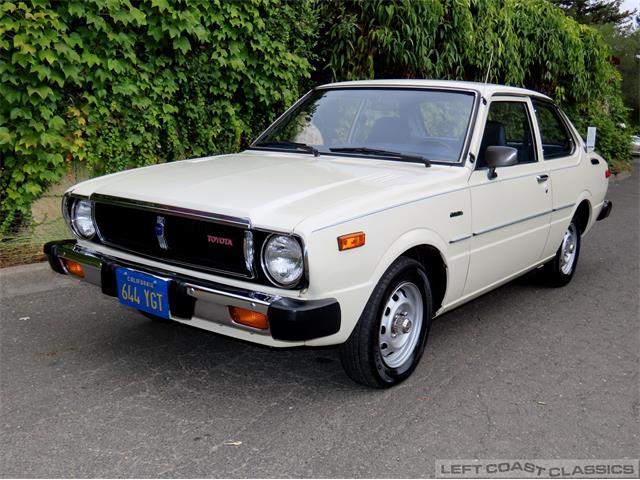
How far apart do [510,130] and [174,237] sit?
8.71 feet

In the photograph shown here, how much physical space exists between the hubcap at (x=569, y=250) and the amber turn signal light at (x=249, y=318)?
137 inches

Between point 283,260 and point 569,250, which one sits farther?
point 569,250

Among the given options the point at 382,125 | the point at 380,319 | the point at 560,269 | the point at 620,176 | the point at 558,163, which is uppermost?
the point at 382,125

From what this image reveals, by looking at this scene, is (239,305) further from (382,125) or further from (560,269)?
(560,269)

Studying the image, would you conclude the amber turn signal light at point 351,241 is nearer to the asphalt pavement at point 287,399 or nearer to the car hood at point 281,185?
the car hood at point 281,185

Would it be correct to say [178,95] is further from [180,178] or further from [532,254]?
[532,254]

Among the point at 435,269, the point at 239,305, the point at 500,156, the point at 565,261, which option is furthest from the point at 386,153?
the point at 565,261

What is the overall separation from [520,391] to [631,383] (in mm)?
683

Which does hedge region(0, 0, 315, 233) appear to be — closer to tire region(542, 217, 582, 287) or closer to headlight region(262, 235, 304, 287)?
tire region(542, 217, 582, 287)

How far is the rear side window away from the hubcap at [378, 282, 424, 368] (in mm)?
2029

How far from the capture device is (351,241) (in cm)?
306

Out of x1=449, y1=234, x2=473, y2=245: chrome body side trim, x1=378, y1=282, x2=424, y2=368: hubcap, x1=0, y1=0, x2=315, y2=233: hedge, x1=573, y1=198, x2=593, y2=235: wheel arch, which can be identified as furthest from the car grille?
x1=573, y1=198, x2=593, y2=235: wheel arch

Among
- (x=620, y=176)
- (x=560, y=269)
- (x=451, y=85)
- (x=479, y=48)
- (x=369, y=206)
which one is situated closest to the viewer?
(x=369, y=206)

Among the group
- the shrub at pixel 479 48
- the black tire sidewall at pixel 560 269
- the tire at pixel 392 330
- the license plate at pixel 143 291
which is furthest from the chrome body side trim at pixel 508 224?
the shrub at pixel 479 48
